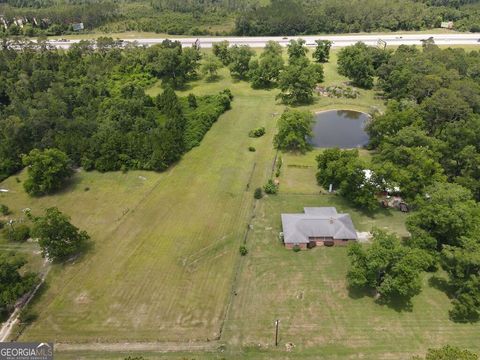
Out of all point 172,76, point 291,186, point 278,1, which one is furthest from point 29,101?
point 278,1

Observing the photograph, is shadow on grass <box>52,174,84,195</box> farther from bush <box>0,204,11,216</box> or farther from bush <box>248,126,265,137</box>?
bush <box>248,126,265,137</box>

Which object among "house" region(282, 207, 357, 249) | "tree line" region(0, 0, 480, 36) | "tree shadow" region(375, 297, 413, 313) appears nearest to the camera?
"tree shadow" region(375, 297, 413, 313)

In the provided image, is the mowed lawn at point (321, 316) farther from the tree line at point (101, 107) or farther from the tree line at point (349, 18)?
the tree line at point (349, 18)

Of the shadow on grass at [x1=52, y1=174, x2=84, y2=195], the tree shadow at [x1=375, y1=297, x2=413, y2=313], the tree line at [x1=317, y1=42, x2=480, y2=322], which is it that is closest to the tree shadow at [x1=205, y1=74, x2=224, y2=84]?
the tree line at [x1=317, y1=42, x2=480, y2=322]

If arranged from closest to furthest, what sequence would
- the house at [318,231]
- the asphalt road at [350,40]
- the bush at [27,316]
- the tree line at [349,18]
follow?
the bush at [27,316] → the house at [318,231] → the asphalt road at [350,40] → the tree line at [349,18]

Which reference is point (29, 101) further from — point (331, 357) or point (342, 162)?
point (331, 357)

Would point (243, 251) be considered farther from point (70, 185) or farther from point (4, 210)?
point (4, 210)

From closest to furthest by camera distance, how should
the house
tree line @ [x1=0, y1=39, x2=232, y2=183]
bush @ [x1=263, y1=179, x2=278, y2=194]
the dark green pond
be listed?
the house → bush @ [x1=263, y1=179, x2=278, y2=194] → tree line @ [x1=0, y1=39, x2=232, y2=183] → the dark green pond

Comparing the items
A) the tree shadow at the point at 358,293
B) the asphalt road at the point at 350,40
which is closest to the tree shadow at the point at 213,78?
the asphalt road at the point at 350,40
